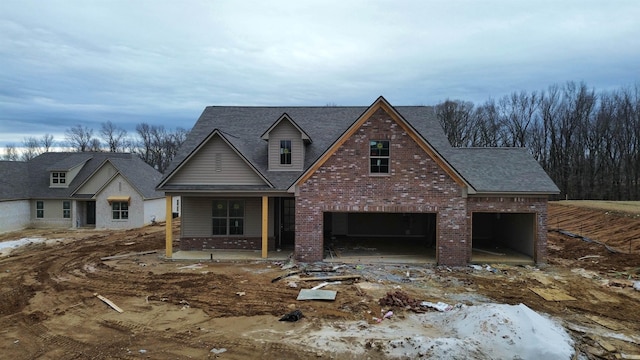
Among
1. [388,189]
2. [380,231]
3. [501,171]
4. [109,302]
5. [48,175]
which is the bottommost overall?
[109,302]

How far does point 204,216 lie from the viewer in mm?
17906

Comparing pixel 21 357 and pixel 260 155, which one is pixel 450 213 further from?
pixel 21 357

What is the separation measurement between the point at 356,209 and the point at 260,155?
18.3 ft

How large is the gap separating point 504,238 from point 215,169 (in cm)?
1453

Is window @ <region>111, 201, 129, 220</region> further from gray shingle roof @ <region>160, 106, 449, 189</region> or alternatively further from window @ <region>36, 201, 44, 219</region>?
gray shingle roof @ <region>160, 106, 449, 189</region>

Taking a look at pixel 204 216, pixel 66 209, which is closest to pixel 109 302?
pixel 204 216

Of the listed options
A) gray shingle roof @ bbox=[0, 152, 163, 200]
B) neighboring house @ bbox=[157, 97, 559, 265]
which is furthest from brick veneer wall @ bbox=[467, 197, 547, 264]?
gray shingle roof @ bbox=[0, 152, 163, 200]

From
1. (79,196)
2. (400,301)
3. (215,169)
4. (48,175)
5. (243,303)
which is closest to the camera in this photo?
(400,301)

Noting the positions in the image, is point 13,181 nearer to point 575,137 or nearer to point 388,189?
point 388,189

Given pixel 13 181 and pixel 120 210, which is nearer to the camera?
pixel 13 181

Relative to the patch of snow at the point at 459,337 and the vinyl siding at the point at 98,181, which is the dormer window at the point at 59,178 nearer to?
the vinyl siding at the point at 98,181

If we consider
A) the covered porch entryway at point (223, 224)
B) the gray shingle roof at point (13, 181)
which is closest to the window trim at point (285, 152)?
the covered porch entryway at point (223, 224)

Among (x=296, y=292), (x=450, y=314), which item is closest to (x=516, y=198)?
(x=450, y=314)

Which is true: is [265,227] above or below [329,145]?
below
